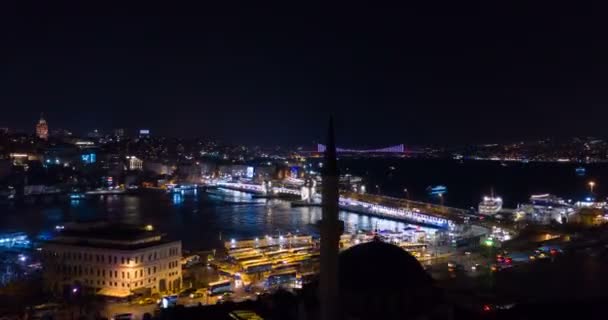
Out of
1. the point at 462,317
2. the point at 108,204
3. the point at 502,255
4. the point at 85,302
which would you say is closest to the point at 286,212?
the point at 108,204

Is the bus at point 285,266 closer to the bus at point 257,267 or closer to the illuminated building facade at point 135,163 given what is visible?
the bus at point 257,267

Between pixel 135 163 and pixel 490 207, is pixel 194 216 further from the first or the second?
Answer: pixel 135 163

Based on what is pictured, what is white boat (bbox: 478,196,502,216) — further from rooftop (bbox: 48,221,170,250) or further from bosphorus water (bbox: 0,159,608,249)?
rooftop (bbox: 48,221,170,250)

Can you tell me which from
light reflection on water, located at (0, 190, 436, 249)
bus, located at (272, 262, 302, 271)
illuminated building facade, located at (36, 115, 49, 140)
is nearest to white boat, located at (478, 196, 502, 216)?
light reflection on water, located at (0, 190, 436, 249)

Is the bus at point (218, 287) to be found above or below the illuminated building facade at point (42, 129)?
below

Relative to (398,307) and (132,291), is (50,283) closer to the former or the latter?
(132,291)

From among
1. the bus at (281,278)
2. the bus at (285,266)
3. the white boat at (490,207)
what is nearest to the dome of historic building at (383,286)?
the bus at (281,278)
